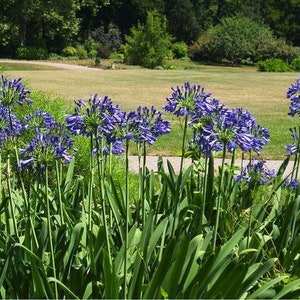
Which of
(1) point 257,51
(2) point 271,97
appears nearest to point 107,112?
(2) point 271,97

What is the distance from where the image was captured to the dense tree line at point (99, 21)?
43.4 m

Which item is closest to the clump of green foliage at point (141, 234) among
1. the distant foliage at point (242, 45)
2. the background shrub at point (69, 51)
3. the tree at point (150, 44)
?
the tree at point (150, 44)

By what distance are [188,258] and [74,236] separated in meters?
0.52

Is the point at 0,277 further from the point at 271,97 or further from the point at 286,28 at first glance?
the point at 286,28

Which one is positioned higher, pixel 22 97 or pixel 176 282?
pixel 22 97

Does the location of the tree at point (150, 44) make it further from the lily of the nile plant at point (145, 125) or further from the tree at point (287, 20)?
the lily of the nile plant at point (145, 125)

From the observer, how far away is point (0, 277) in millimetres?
2424

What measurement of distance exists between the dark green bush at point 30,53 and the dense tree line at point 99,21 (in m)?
0.07

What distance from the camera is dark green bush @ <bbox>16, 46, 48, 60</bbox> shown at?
42.5 m

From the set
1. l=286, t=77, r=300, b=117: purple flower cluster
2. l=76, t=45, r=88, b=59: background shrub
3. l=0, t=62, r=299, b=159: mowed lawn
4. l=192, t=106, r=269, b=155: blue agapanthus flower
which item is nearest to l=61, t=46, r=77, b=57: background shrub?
l=76, t=45, r=88, b=59: background shrub

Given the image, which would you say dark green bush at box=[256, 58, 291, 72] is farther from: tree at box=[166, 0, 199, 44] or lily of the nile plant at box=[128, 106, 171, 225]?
lily of the nile plant at box=[128, 106, 171, 225]

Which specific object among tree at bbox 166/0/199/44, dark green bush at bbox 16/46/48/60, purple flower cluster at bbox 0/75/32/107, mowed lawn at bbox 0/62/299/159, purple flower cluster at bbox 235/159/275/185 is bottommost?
mowed lawn at bbox 0/62/299/159

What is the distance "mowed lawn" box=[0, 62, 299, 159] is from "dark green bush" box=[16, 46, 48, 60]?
7665 millimetres

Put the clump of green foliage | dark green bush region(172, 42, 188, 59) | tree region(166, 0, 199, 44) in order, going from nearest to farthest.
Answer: the clump of green foliage
dark green bush region(172, 42, 188, 59)
tree region(166, 0, 199, 44)
